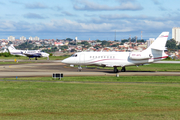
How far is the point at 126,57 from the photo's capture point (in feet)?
168

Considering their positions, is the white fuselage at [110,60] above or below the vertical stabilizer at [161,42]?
below

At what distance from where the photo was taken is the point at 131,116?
15.3 m

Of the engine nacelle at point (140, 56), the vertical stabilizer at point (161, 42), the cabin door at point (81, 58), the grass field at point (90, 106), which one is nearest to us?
the grass field at point (90, 106)

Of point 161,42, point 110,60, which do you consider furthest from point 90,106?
point 161,42

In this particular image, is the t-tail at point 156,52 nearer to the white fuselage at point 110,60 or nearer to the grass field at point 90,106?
the white fuselage at point 110,60

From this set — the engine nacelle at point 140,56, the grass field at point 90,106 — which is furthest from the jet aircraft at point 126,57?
the grass field at point 90,106

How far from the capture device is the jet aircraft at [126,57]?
4994 cm

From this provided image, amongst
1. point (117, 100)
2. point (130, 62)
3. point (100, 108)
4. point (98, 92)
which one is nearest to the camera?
point (100, 108)

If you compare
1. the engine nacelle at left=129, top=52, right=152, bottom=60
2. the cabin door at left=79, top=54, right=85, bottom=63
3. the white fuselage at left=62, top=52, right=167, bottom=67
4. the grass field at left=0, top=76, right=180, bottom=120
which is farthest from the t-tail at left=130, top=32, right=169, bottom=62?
the grass field at left=0, top=76, right=180, bottom=120

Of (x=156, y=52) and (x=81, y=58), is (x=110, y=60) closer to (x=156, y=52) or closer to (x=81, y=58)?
(x=81, y=58)

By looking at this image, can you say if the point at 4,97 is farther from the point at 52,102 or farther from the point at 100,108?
the point at 100,108

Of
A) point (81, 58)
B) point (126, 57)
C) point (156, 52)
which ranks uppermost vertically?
point (156, 52)

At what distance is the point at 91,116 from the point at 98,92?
9.60 m

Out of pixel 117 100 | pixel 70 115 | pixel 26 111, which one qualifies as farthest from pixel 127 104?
pixel 26 111
